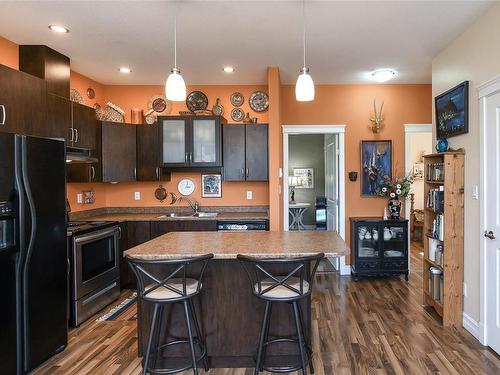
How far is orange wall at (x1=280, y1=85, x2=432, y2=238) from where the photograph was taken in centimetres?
500

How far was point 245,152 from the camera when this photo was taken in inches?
181

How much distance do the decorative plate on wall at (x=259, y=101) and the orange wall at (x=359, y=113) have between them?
27cm

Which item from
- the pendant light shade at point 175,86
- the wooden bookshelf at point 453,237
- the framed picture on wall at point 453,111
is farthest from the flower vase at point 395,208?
the pendant light shade at point 175,86

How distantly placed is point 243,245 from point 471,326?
2228 mm

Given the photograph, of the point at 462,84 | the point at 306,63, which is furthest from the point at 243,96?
the point at 462,84

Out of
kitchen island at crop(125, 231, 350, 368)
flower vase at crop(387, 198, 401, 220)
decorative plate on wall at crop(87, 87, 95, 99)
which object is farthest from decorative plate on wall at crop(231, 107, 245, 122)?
kitchen island at crop(125, 231, 350, 368)

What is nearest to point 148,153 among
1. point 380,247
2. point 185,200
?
point 185,200

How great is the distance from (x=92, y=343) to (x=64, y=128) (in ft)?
6.81

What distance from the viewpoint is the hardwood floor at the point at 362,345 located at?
8.39ft

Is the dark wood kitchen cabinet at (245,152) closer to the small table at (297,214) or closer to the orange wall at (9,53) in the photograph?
the orange wall at (9,53)

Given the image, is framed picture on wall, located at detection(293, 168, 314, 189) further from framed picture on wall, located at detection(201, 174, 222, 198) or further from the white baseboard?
the white baseboard

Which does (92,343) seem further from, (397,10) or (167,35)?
(397,10)

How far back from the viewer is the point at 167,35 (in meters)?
3.29

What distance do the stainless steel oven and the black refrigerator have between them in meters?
0.44
